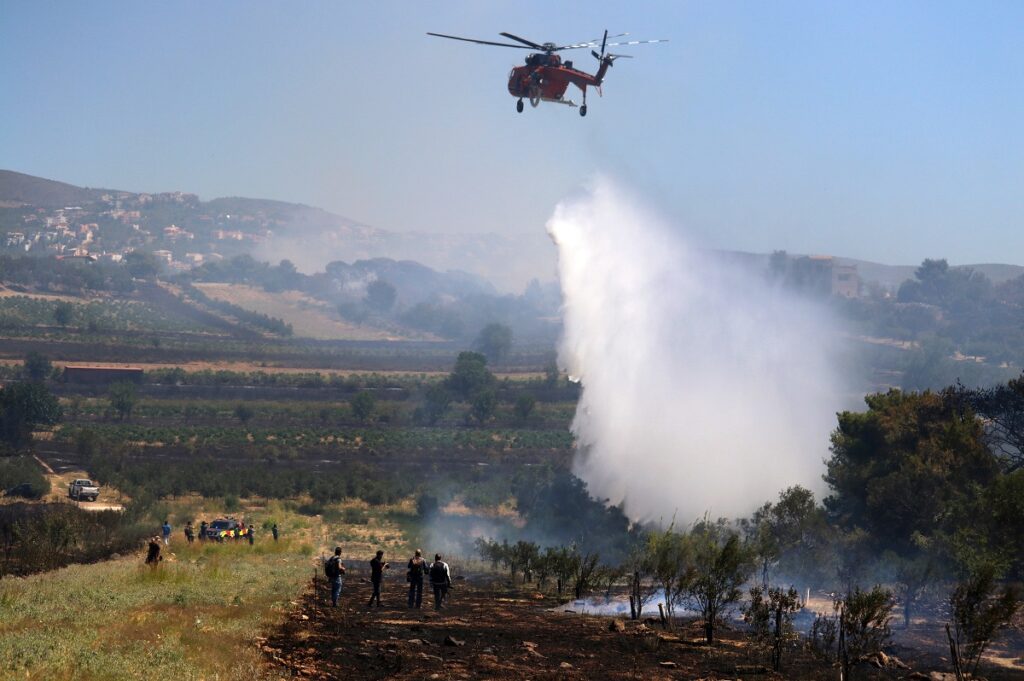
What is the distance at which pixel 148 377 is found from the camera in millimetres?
127938

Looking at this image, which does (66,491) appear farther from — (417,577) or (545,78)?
(417,577)

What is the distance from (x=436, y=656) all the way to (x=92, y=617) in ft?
22.4

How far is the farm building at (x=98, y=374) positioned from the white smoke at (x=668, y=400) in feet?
231

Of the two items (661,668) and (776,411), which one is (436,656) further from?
(776,411)

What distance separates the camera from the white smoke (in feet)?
205

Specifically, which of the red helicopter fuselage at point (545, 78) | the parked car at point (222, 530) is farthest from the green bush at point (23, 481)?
the red helicopter fuselage at point (545, 78)

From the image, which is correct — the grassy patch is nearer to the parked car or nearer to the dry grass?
the dry grass

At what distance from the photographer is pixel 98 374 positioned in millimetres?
121688

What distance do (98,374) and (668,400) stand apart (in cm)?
7685

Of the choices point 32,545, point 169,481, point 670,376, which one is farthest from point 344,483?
point 32,545

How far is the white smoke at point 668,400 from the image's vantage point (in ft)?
205

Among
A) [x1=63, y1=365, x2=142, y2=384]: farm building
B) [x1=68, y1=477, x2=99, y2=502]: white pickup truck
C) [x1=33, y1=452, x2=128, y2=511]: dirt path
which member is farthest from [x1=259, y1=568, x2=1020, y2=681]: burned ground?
[x1=63, y1=365, x2=142, y2=384]: farm building

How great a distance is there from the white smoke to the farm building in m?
70.3

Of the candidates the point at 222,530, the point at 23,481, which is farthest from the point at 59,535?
the point at 23,481
